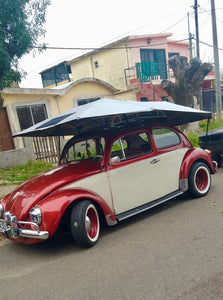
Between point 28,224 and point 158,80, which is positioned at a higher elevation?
point 158,80

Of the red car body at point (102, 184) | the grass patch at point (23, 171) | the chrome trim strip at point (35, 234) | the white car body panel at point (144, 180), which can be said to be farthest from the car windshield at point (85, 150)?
the grass patch at point (23, 171)

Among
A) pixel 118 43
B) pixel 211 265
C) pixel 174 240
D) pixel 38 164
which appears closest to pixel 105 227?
pixel 174 240

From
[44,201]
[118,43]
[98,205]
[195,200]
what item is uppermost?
[118,43]

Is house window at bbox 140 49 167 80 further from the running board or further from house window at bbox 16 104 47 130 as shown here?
the running board

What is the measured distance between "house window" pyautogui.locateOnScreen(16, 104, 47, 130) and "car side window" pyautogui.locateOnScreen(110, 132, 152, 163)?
339 inches

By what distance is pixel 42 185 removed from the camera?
377 cm

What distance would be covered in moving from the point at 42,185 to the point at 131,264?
1658 mm

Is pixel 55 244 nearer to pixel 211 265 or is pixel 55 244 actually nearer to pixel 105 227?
pixel 105 227

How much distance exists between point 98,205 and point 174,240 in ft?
3.83

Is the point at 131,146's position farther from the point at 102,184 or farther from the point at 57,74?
the point at 57,74

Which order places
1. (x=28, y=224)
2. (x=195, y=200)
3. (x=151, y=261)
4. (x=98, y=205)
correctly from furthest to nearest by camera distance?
(x=195, y=200) → (x=98, y=205) → (x=28, y=224) → (x=151, y=261)

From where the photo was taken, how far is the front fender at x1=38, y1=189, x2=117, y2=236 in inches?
131

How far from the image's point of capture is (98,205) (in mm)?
3854

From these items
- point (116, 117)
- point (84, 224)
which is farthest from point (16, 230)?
point (116, 117)
